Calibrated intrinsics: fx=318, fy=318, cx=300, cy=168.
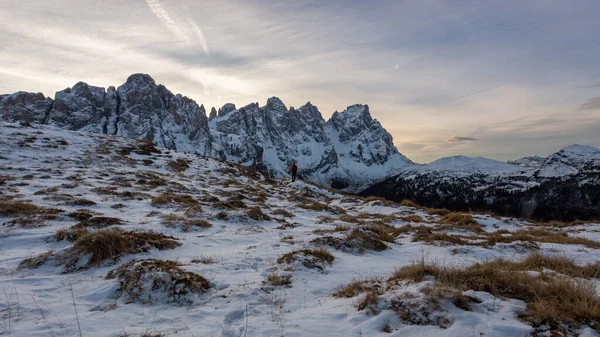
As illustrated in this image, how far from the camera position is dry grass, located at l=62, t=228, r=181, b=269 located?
7.95 meters

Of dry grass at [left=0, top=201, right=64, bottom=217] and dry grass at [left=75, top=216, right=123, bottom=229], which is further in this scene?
dry grass at [left=0, top=201, right=64, bottom=217]

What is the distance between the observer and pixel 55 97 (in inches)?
6786

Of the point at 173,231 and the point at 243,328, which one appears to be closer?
the point at 243,328

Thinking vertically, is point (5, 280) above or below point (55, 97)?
below

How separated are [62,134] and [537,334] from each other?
2098 inches

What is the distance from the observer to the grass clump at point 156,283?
19.4ft

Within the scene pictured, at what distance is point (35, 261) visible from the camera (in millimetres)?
7766

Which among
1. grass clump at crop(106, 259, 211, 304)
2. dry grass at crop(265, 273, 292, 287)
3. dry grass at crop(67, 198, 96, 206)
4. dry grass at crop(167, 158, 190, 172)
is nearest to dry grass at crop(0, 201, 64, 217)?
dry grass at crop(67, 198, 96, 206)

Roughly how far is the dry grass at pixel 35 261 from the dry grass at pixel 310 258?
578 cm

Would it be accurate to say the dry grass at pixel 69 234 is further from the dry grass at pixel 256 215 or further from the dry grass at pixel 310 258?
the dry grass at pixel 256 215

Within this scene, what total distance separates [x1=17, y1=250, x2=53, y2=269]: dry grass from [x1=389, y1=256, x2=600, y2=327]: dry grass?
8.24 metres

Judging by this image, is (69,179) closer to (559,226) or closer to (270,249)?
(270,249)

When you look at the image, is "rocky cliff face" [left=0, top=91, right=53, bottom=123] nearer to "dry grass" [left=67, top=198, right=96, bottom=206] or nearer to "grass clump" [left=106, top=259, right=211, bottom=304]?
"dry grass" [left=67, top=198, right=96, bottom=206]

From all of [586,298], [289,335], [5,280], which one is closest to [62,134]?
[5,280]
